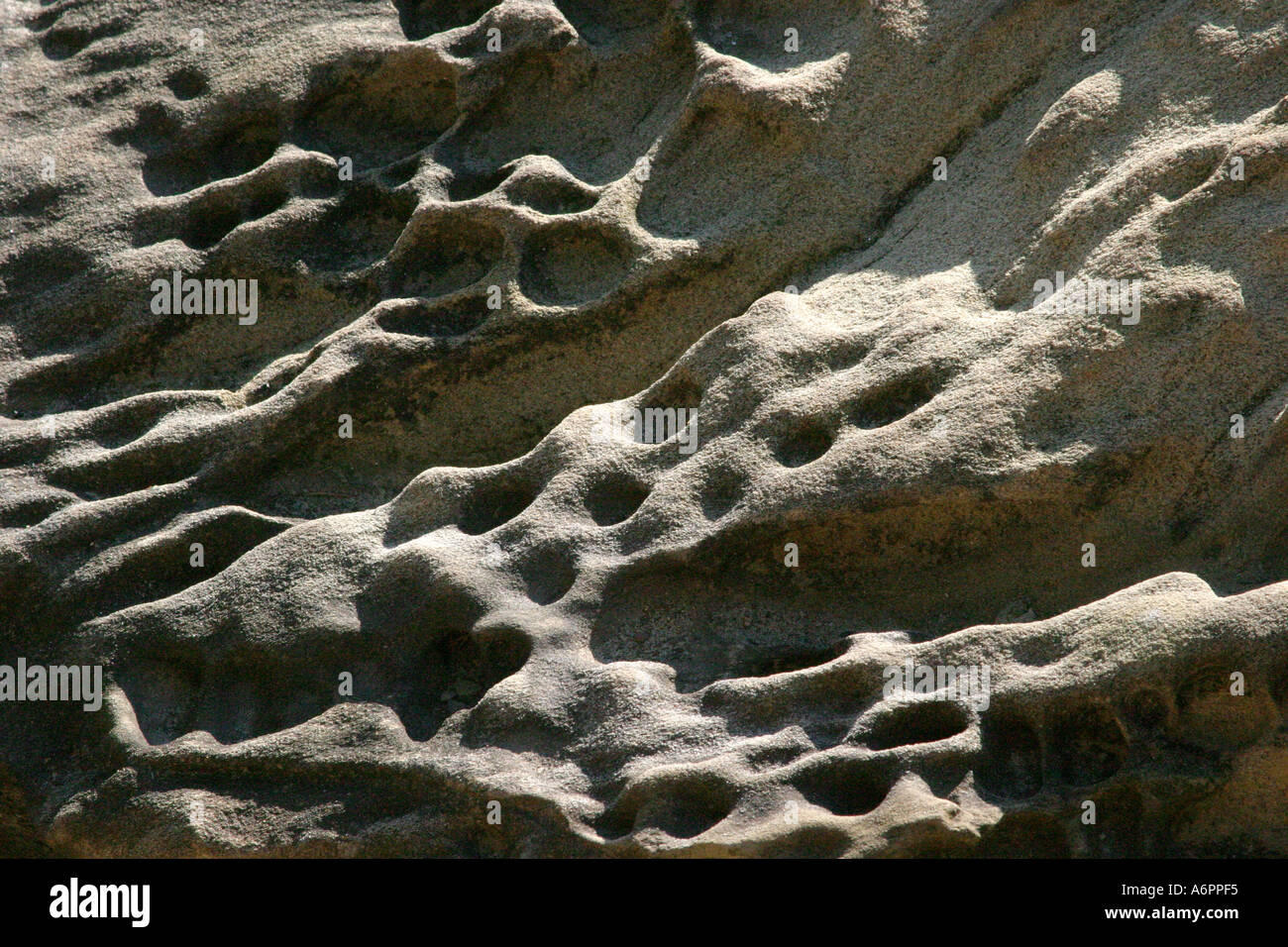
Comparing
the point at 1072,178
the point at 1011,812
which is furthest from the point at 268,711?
the point at 1072,178

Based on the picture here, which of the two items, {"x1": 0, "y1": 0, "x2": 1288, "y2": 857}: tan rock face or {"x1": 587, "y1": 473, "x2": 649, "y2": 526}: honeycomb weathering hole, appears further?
{"x1": 587, "y1": 473, "x2": 649, "y2": 526}: honeycomb weathering hole

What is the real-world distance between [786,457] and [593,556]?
2.04 feet

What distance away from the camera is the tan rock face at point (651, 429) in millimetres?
3707

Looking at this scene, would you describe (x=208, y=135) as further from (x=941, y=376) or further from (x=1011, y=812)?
(x=1011, y=812)

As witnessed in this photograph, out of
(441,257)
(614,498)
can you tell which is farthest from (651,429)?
(441,257)

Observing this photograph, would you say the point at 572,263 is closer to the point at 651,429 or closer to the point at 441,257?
the point at 441,257

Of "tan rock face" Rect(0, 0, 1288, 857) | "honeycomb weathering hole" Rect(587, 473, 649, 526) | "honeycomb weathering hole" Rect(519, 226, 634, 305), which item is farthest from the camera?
"honeycomb weathering hole" Rect(519, 226, 634, 305)

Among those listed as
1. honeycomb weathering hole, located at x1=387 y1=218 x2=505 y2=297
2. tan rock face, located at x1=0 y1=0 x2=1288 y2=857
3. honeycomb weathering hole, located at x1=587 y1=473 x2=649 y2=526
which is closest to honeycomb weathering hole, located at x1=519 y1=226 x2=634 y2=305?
tan rock face, located at x1=0 y1=0 x2=1288 y2=857

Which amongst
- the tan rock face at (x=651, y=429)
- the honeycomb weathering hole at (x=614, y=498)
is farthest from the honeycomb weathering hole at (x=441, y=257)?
the honeycomb weathering hole at (x=614, y=498)

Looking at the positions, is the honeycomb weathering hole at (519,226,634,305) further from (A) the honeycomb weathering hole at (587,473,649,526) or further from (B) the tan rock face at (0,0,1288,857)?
(A) the honeycomb weathering hole at (587,473,649,526)

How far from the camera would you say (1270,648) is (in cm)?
348

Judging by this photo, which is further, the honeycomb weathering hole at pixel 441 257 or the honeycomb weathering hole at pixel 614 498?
the honeycomb weathering hole at pixel 441 257

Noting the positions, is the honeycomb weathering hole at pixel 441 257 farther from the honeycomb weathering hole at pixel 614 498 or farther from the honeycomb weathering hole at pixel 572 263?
the honeycomb weathering hole at pixel 614 498

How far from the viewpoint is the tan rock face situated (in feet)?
12.2
